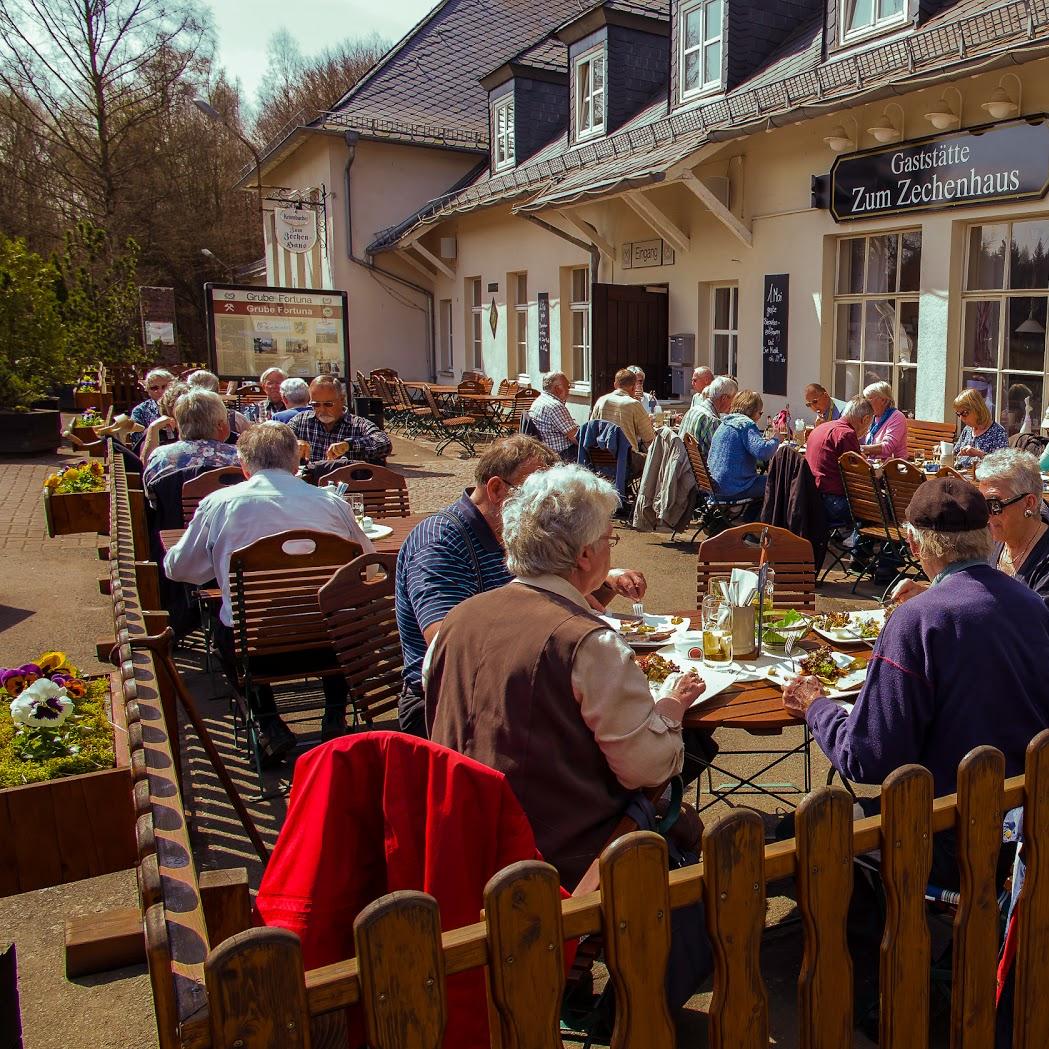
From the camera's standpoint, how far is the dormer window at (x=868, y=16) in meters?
9.59

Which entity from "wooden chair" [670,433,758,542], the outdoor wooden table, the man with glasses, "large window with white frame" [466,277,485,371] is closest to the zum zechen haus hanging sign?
"wooden chair" [670,433,758,542]

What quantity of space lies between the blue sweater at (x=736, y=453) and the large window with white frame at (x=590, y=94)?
29.7ft

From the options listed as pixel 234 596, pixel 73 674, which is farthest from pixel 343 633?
pixel 73 674

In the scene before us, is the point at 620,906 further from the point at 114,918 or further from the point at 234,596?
the point at 234,596

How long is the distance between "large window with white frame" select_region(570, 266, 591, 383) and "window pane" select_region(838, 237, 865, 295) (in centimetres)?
530

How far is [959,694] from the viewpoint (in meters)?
2.24

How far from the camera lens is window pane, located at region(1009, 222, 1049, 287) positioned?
8195mm

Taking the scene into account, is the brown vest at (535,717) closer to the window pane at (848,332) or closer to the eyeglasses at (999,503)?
the eyeglasses at (999,503)

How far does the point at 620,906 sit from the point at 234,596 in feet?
9.20

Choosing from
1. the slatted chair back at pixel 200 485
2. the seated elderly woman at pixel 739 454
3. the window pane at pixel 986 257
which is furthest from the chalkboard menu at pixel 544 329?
the slatted chair back at pixel 200 485

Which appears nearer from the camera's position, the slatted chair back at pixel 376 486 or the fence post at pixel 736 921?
the fence post at pixel 736 921

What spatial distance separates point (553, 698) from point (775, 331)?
31.2 feet

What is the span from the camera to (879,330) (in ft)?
32.4

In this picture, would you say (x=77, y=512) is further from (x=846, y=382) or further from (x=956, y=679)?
(x=846, y=382)
